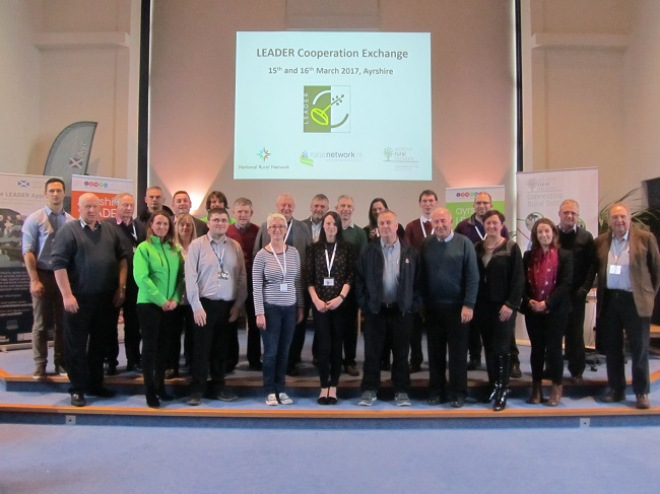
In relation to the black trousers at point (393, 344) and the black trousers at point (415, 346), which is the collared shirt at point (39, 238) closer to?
the black trousers at point (393, 344)

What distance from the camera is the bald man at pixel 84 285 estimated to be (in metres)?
3.30

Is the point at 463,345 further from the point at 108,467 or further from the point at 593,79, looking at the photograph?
the point at 593,79

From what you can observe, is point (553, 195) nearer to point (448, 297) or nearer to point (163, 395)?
point (448, 297)

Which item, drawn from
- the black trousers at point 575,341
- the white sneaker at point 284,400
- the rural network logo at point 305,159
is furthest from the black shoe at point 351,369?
the rural network logo at point 305,159

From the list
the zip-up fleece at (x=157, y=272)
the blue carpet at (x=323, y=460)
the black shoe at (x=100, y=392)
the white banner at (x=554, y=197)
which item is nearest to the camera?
the blue carpet at (x=323, y=460)

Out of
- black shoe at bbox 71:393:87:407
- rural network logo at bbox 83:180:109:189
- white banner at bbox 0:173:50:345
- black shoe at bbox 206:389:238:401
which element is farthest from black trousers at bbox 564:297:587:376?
white banner at bbox 0:173:50:345

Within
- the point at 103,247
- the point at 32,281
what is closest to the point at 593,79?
the point at 103,247

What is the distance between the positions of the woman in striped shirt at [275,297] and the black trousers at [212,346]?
0.29 metres

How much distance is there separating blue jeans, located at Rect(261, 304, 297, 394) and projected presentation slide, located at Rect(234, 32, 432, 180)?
11.7ft

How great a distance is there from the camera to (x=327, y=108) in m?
6.54

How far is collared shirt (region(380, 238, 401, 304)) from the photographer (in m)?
3.35

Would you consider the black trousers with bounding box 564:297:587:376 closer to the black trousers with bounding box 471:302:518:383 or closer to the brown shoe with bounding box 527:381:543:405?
the brown shoe with bounding box 527:381:543:405

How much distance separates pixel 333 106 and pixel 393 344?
409 cm

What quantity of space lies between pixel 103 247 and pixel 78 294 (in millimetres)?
370
